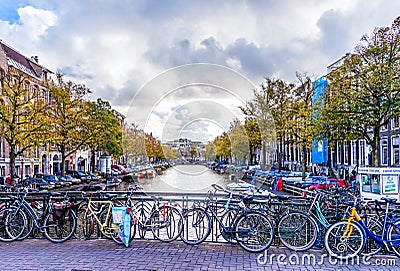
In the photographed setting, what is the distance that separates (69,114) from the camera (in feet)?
125

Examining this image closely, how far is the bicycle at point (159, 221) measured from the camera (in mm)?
8109

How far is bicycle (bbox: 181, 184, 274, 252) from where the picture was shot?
7484 mm

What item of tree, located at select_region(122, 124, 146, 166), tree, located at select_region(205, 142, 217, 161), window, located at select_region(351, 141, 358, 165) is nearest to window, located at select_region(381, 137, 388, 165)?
window, located at select_region(351, 141, 358, 165)

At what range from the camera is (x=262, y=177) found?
38.7 metres

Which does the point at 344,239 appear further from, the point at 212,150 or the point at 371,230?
the point at 212,150

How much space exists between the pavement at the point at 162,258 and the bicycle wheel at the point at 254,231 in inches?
6.7

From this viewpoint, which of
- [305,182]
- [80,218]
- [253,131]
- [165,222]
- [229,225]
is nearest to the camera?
[229,225]

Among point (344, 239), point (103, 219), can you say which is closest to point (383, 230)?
point (344, 239)

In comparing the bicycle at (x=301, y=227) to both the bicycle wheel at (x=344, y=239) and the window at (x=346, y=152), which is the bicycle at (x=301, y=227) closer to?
the bicycle wheel at (x=344, y=239)

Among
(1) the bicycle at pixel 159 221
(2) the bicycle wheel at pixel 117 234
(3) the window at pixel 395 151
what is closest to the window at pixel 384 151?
(3) the window at pixel 395 151

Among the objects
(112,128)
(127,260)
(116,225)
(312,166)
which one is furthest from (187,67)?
(312,166)

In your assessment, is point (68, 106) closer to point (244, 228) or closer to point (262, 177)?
point (262, 177)

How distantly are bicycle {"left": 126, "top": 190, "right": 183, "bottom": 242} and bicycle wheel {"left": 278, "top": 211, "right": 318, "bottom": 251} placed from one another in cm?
208

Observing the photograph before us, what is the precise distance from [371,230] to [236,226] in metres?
2.53
